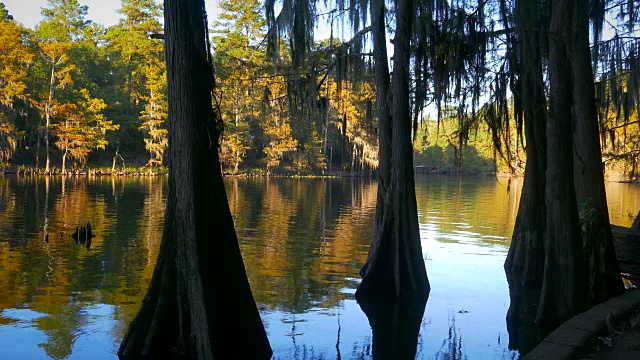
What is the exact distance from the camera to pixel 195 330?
229 inches

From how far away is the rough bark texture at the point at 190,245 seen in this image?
590 cm


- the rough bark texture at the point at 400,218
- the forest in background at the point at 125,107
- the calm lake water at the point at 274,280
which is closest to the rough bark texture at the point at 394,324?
the calm lake water at the point at 274,280

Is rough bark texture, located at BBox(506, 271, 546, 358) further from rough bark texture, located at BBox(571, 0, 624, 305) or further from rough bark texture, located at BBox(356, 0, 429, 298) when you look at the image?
rough bark texture, located at BBox(356, 0, 429, 298)

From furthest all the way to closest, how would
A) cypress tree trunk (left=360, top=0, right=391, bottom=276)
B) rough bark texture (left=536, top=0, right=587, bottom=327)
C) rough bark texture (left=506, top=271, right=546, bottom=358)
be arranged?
1. cypress tree trunk (left=360, top=0, right=391, bottom=276)
2. rough bark texture (left=506, top=271, right=546, bottom=358)
3. rough bark texture (left=536, top=0, right=587, bottom=327)

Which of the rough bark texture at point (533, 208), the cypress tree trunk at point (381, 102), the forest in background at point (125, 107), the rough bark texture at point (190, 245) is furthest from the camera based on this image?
the forest in background at point (125, 107)

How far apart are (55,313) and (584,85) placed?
8637 mm

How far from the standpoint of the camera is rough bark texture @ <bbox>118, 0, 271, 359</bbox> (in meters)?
5.90

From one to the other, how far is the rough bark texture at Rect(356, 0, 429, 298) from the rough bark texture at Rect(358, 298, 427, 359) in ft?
0.93

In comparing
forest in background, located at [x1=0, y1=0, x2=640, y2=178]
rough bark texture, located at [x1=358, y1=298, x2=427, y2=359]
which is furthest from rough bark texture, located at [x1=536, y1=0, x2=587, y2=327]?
forest in background, located at [x1=0, y1=0, x2=640, y2=178]

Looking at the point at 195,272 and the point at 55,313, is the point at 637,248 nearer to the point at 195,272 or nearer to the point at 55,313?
the point at 195,272

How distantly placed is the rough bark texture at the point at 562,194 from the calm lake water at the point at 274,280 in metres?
1.07

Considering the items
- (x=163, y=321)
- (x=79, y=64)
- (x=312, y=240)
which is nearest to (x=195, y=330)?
(x=163, y=321)

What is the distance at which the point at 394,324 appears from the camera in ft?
27.6

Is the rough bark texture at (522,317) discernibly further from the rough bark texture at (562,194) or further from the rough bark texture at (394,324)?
the rough bark texture at (394,324)
